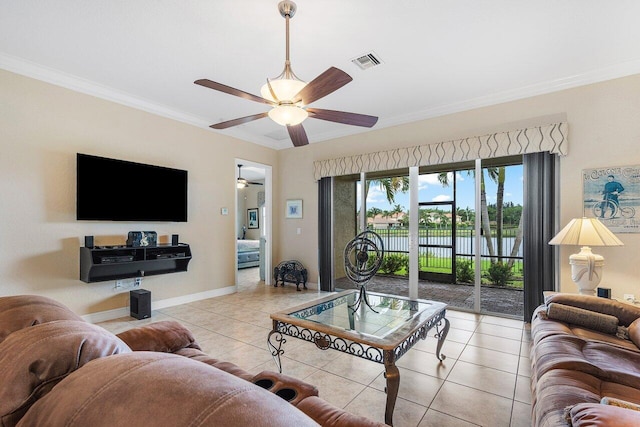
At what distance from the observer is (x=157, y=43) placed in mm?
2838

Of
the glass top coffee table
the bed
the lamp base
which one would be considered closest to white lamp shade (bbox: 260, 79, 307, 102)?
the glass top coffee table

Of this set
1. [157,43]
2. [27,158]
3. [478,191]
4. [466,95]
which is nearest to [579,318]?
[478,191]

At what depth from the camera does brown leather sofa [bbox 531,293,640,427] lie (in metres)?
1.08

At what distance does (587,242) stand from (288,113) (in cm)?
292

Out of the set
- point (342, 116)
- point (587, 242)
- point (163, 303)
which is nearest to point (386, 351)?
point (342, 116)

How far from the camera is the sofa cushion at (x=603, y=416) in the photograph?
2.88 feet

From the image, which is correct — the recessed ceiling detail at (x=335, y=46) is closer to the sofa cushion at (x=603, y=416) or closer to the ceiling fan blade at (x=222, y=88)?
the ceiling fan blade at (x=222, y=88)

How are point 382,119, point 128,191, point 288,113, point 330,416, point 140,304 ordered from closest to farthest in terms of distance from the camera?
point 330,416
point 288,113
point 140,304
point 128,191
point 382,119

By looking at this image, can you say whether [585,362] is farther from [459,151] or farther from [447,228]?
[447,228]

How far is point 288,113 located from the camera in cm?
232

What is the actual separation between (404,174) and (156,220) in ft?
12.8

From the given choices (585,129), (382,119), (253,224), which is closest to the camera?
(585,129)

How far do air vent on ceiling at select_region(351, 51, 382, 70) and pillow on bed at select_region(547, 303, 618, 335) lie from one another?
9.14ft

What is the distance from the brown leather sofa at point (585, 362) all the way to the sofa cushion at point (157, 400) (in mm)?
1114
